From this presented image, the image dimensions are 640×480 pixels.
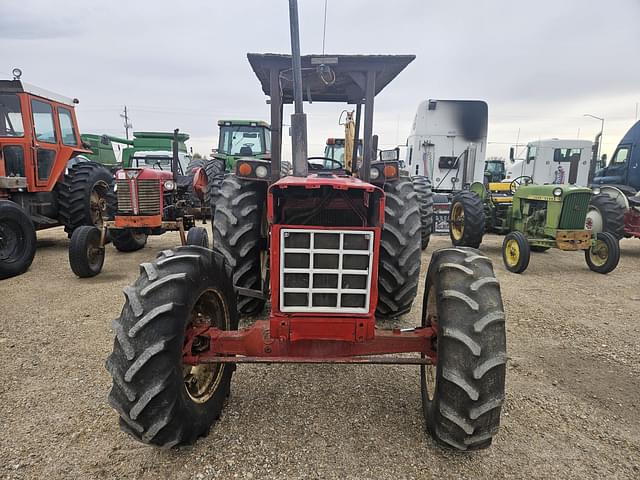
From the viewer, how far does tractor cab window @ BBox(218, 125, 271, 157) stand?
12.1 meters

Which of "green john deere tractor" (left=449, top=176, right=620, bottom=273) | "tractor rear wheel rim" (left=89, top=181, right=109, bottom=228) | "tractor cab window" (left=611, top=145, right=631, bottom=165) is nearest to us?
"green john deere tractor" (left=449, top=176, right=620, bottom=273)

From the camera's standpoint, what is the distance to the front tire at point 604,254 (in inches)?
248

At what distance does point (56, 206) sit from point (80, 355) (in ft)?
17.1

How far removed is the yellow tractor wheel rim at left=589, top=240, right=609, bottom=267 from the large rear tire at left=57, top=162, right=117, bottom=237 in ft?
27.0

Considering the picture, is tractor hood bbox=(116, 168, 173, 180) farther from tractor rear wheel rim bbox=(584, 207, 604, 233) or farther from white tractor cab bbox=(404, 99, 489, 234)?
white tractor cab bbox=(404, 99, 489, 234)

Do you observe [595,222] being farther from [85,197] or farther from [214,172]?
[85,197]

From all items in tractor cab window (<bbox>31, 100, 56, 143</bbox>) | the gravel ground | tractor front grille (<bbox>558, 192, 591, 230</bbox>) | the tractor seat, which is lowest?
the gravel ground

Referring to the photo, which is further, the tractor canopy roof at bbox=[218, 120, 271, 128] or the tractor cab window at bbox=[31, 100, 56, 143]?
the tractor canopy roof at bbox=[218, 120, 271, 128]

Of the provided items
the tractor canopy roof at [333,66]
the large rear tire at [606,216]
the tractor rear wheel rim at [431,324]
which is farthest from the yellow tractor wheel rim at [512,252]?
the tractor rear wheel rim at [431,324]

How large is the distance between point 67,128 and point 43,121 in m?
0.62

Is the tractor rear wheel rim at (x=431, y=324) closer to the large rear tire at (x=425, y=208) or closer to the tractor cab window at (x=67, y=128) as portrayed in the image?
the large rear tire at (x=425, y=208)

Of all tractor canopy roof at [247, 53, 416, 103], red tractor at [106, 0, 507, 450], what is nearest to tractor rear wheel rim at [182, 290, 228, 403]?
red tractor at [106, 0, 507, 450]

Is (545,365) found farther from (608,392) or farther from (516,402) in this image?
(516,402)

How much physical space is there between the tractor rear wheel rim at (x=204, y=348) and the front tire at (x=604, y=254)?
20.4ft
